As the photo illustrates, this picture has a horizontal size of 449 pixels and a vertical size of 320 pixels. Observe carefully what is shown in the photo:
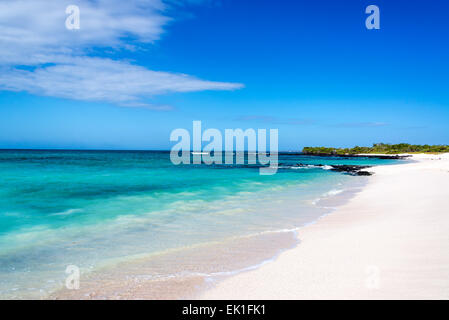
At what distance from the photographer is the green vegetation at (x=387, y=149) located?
11694cm

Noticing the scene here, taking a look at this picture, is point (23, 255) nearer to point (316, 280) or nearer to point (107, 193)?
point (316, 280)

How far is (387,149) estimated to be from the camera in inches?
5212

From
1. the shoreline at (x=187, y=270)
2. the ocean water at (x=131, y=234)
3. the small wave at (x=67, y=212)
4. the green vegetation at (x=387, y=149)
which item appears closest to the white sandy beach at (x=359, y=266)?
the shoreline at (x=187, y=270)

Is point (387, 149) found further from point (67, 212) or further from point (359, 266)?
point (359, 266)

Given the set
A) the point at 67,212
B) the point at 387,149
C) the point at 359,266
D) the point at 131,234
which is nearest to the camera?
the point at 359,266

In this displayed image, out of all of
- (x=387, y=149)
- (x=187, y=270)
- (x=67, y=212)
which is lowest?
(x=67, y=212)

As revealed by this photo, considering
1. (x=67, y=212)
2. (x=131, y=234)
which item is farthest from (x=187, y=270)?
(x=67, y=212)

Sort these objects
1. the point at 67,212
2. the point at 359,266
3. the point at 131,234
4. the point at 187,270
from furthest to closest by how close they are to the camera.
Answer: the point at 67,212 → the point at 131,234 → the point at 187,270 → the point at 359,266

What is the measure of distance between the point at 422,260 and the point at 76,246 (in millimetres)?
7862

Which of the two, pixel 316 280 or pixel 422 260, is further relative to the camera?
pixel 422 260

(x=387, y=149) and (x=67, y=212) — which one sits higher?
(x=387, y=149)
